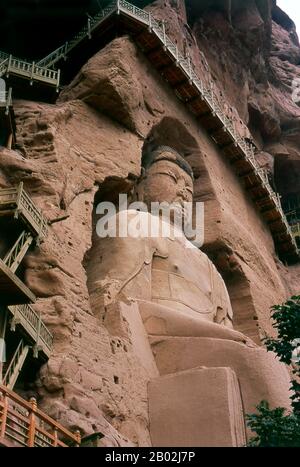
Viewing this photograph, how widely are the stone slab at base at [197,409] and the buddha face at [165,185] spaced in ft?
18.4

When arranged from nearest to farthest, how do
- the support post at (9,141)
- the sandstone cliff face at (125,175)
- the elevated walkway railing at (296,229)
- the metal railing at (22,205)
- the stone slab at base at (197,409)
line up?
the metal railing at (22,205) < the sandstone cliff face at (125,175) < the stone slab at base at (197,409) < the support post at (9,141) < the elevated walkway railing at (296,229)

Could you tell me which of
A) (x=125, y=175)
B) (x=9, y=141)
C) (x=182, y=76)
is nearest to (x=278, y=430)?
(x=9, y=141)

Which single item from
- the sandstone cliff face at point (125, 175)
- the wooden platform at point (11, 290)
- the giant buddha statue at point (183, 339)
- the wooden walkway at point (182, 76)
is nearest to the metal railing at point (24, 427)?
the sandstone cliff face at point (125, 175)

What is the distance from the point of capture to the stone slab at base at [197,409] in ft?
31.1

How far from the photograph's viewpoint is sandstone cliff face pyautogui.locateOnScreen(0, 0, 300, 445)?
923cm

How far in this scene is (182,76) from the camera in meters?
16.3

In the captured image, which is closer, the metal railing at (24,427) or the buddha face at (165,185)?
the metal railing at (24,427)

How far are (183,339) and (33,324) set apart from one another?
3192mm

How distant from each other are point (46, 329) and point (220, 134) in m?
10.2

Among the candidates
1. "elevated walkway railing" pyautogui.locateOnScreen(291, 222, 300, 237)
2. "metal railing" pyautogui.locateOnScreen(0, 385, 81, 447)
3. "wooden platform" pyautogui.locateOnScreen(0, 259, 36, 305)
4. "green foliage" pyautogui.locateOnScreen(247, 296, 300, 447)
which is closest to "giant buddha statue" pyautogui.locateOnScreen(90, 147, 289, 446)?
"green foliage" pyautogui.locateOnScreen(247, 296, 300, 447)

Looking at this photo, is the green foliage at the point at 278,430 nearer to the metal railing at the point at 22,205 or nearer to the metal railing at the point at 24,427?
the metal railing at the point at 24,427

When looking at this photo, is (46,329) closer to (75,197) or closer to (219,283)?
(75,197)

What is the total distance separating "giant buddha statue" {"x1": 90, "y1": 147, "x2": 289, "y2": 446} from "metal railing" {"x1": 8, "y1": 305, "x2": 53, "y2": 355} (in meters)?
2.04

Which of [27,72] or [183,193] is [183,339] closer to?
[183,193]
